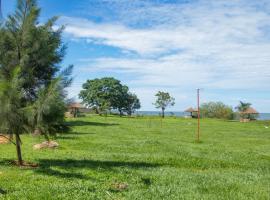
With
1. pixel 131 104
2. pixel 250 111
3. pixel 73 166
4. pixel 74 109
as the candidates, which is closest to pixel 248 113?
pixel 250 111

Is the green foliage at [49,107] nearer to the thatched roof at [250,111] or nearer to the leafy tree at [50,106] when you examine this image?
the leafy tree at [50,106]

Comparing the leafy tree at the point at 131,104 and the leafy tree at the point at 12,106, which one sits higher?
the leafy tree at the point at 131,104

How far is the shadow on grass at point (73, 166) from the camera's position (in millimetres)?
14203

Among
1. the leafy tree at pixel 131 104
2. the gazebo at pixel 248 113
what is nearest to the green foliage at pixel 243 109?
the gazebo at pixel 248 113

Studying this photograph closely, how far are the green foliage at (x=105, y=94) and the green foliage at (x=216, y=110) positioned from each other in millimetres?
22486

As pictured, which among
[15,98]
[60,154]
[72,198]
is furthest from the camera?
[60,154]

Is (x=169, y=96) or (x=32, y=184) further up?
(x=169, y=96)

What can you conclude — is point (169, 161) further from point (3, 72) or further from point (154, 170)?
point (3, 72)

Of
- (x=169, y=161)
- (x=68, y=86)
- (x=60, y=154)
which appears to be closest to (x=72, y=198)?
(x=68, y=86)

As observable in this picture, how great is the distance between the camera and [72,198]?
413 inches

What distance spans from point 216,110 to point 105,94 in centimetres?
3124

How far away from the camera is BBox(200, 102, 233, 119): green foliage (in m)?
126

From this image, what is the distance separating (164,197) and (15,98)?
6492mm

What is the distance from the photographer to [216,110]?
420ft
